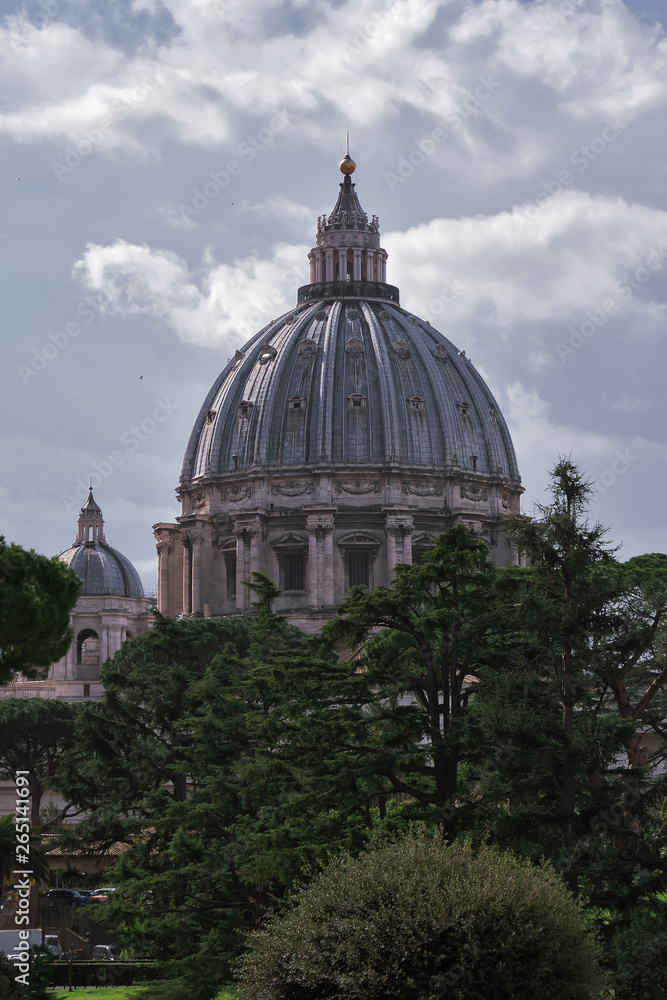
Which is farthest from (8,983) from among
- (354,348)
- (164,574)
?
(164,574)

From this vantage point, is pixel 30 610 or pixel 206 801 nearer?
pixel 30 610

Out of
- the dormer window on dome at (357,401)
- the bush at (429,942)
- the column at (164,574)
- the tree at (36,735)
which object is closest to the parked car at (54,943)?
the tree at (36,735)

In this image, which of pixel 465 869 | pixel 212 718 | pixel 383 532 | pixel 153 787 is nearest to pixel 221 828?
pixel 212 718

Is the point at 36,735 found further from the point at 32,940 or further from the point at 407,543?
the point at 407,543

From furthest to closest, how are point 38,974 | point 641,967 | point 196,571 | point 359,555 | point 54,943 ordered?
point 196,571, point 359,555, point 54,943, point 38,974, point 641,967

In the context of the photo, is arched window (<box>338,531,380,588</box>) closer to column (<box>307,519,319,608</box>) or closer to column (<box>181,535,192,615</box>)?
column (<box>307,519,319,608</box>)

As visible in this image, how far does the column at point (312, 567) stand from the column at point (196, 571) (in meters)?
6.77

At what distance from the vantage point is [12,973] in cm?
1962

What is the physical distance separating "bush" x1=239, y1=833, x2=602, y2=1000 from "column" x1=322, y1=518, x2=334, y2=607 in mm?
59163

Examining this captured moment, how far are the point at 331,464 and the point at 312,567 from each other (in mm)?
5797

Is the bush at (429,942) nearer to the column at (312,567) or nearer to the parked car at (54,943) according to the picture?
the parked car at (54,943)

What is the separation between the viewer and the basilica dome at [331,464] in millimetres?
78938

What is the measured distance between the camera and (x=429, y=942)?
16703 millimetres

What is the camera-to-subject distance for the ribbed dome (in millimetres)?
81500
